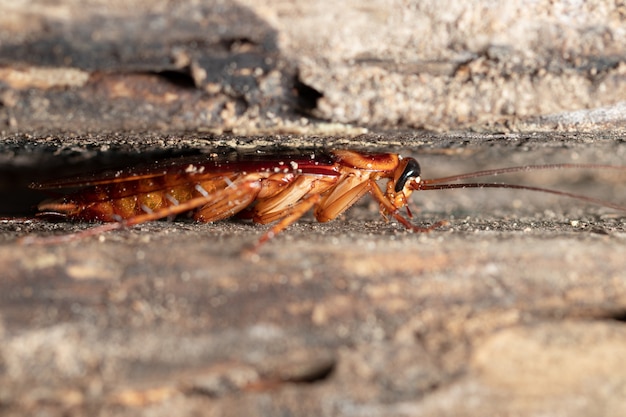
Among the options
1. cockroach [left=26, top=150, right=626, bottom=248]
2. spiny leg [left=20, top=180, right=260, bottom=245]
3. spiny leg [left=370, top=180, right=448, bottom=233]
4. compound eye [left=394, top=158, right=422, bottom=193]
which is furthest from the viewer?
compound eye [left=394, top=158, right=422, bottom=193]

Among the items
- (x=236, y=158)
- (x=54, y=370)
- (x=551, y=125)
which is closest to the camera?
(x=54, y=370)

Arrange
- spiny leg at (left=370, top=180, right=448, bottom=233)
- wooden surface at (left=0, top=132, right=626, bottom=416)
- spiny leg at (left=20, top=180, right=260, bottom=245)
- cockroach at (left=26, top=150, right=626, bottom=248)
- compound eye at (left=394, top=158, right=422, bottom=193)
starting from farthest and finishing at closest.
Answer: compound eye at (left=394, top=158, right=422, bottom=193) → cockroach at (left=26, top=150, right=626, bottom=248) → spiny leg at (left=370, top=180, right=448, bottom=233) → spiny leg at (left=20, top=180, right=260, bottom=245) → wooden surface at (left=0, top=132, right=626, bottom=416)

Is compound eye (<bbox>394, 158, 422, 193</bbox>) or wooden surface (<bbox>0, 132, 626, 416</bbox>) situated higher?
compound eye (<bbox>394, 158, 422, 193</bbox>)

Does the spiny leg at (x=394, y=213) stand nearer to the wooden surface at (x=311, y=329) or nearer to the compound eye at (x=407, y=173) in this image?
the compound eye at (x=407, y=173)

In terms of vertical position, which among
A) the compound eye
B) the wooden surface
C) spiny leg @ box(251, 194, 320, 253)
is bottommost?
the wooden surface

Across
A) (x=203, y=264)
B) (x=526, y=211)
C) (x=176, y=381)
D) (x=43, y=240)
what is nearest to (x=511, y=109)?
(x=526, y=211)

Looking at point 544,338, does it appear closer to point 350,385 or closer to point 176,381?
point 350,385

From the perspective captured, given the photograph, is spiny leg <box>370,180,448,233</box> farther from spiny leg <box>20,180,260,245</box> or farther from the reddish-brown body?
spiny leg <box>20,180,260,245</box>

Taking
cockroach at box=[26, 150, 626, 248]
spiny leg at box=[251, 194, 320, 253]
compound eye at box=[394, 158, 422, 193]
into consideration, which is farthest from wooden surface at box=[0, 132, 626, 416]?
compound eye at box=[394, 158, 422, 193]
